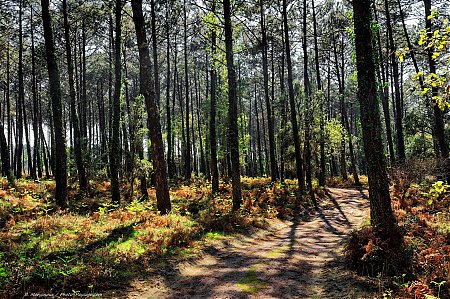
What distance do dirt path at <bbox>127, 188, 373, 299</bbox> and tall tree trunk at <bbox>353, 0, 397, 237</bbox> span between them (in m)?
1.86

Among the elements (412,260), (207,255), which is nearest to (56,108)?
(207,255)

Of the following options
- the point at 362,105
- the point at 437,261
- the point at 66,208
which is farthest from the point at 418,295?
the point at 66,208

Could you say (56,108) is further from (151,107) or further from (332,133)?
(332,133)

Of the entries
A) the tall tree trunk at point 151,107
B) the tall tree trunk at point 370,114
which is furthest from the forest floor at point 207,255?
the tall tree trunk at point 151,107

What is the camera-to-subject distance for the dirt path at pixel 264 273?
594 centimetres

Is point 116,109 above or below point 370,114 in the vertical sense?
above

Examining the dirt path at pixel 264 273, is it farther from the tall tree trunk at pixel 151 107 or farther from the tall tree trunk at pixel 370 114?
the tall tree trunk at pixel 151 107

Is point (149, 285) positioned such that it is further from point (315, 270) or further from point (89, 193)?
point (89, 193)

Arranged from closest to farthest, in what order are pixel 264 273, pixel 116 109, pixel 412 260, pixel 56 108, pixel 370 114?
pixel 412 260, pixel 264 273, pixel 370 114, pixel 56 108, pixel 116 109

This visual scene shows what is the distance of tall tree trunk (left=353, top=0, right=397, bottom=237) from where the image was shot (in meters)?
7.61

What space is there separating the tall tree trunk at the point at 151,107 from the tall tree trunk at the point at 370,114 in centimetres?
754

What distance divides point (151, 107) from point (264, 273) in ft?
25.4

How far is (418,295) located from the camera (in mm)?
4797

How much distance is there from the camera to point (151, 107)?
1207cm
